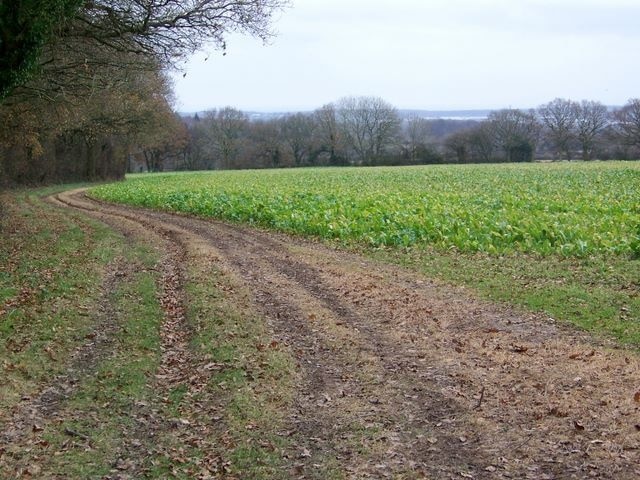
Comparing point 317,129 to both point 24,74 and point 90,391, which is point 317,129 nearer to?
point 24,74

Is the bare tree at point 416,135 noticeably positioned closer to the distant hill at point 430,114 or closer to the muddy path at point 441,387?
the distant hill at point 430,114

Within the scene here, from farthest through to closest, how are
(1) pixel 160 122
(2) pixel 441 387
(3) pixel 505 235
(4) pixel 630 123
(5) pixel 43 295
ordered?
(4) pixel 630 123 < (1) pixel 160 122 < (3) pixel 505 235 < (5) pixel 43 295 < (2) pixel 441 387

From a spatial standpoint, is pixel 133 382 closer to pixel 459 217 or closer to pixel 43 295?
pixel 43 295

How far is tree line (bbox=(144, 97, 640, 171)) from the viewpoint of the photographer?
87375 mm

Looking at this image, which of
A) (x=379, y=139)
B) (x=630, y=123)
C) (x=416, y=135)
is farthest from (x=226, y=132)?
(x=630, y=123)

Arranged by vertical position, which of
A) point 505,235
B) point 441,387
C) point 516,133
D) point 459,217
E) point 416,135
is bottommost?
point 441,387

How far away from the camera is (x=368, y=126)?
98.9 metres

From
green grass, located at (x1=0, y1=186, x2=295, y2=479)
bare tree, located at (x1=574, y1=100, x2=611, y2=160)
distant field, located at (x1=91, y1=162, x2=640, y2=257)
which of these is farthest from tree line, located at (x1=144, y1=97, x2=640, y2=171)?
green grass, located at (x1=0, y1=186, x2=295, y2=479)

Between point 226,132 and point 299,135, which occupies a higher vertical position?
point 226,132

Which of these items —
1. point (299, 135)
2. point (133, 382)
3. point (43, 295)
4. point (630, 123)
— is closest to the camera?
point (133, 382)

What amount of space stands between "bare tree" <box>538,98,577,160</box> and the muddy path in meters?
82.2

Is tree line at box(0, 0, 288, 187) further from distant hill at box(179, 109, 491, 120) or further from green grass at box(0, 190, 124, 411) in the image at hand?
distant hill at box(179, 109, 491, 120)

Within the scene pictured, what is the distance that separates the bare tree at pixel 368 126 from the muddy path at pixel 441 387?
82891 millimetres

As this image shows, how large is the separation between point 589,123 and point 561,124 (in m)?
3.36
